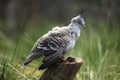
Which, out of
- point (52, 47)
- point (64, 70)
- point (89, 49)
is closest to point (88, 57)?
point (89, 49)

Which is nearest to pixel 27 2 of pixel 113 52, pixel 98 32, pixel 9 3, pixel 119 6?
pixel 9 3

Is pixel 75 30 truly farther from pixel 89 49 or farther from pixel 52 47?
pixel 89 49

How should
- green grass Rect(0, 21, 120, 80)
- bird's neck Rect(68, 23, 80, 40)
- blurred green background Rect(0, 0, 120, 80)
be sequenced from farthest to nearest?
blurred green background Rect(0, 0, 120, 80)
green grass Rect(0, 21, 120, 80)
bird's neck Rect(68, 23, 80, 40)

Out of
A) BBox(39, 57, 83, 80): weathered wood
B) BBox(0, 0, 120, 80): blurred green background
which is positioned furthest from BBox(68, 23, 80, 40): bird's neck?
BBox(0, 0, 120, 80): blurred green background

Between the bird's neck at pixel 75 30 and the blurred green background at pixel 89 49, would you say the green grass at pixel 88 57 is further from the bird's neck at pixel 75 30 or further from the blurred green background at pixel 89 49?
the bird's neck at pixel 75 30

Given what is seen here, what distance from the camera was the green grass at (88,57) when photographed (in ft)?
17.0

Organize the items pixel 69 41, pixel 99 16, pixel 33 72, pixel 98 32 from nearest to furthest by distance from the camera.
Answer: pixel 69 41 < pixel 33 72 < pixel 98 32 < pixel 99 16

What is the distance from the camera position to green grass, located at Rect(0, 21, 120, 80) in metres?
5.19

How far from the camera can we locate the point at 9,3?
516 inches

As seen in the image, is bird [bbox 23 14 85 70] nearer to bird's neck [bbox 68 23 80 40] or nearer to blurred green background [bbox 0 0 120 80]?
bird's neck [bbox 68 23 80 40]

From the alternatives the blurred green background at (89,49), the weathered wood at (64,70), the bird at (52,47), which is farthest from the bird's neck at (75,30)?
the blurred green background at (89,49)

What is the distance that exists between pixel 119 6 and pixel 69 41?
4.84m

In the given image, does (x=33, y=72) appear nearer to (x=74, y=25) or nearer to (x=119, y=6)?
(x=74, y=25)

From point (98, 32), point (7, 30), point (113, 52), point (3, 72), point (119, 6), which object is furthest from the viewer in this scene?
point (7, 30)
